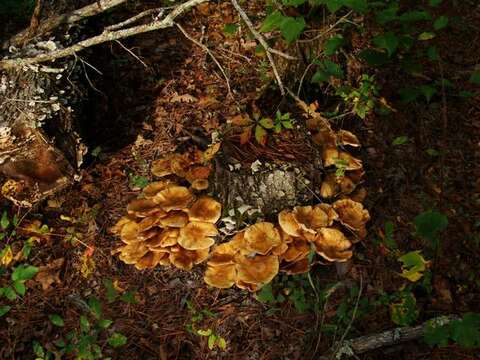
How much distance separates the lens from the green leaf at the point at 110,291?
3.64 metres

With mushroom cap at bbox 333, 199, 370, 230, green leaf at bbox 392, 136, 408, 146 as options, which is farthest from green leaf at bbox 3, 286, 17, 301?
green leaf at bbox 392, 136, 408, 146

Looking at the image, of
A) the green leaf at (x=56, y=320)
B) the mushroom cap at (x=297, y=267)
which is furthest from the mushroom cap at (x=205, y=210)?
the green leaf at (x=56, y=320)

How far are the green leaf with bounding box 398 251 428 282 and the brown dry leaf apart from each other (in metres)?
2.98

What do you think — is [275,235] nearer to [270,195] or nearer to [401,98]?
[270,195]

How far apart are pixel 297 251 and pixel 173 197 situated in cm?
113

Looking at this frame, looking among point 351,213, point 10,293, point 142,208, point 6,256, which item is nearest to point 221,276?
point 142,208

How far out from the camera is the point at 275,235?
11.0ft

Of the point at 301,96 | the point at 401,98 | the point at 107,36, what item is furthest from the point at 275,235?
the point at 401,98

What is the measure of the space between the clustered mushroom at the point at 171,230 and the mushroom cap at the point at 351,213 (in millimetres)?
1030

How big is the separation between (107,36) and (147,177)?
1414 mm

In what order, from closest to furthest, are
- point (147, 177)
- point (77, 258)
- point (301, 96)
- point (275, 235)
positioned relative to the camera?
point (275, 235) < point (77, 258) < point (147, 177) < point (301, 96)

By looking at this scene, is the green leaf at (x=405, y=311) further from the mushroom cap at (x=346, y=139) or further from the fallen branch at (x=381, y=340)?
the mushroom cap at (x=346, y=139)

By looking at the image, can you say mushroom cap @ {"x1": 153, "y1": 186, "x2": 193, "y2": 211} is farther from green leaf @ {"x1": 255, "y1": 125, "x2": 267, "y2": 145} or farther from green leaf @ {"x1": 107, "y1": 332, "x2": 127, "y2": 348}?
green leaf @ {"x1": 107, "y1": 332, "x2": 127, "y2": 348}

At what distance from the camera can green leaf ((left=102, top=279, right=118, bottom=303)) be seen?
11.9ft
